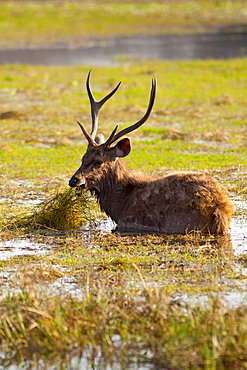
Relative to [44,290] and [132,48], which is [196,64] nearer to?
[132,48]

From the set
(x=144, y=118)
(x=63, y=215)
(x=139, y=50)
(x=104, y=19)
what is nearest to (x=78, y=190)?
(x=63, y=215)

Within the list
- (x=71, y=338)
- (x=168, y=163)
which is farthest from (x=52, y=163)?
(x=71, y=338)

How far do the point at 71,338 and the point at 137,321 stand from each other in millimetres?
544

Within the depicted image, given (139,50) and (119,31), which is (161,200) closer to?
(139,50)

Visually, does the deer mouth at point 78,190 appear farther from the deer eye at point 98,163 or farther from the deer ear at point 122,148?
the deer ear at point 122,148

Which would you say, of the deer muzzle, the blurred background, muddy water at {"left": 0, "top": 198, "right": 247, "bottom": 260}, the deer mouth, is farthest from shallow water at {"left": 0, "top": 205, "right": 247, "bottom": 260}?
the blurred background

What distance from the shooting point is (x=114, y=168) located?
29.3ft

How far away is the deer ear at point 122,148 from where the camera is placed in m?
8.76

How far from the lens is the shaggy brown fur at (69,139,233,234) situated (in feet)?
26.6

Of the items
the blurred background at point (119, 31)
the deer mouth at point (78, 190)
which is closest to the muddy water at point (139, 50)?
the blurred background at point (119, 31)

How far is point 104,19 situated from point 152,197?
44138mm

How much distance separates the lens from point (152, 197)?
850cm

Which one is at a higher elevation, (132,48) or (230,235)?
(132,48)

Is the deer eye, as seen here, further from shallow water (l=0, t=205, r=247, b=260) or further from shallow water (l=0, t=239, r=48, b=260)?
shallow water (l=0, t=239, r=48, b=260)
